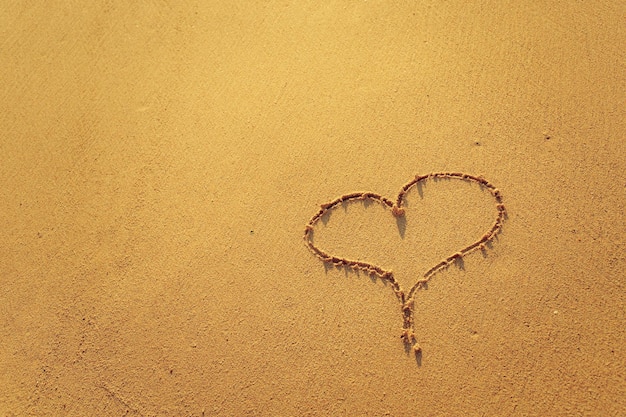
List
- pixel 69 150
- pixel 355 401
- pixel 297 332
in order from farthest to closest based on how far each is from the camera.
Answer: pixel 69 150 → pixel 297 332 → pixel 355 401

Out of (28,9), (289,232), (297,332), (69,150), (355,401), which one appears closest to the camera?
(355,401)

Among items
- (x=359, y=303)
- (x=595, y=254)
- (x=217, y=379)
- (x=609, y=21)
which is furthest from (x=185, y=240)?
(x=609, y=21)

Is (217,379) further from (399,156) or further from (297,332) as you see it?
(399,156)

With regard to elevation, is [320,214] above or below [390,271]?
above

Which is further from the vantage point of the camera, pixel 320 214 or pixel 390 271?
pixel 320 214
